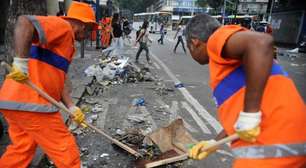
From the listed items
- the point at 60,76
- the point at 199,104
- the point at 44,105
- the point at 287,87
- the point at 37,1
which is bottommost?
the point at 199,104

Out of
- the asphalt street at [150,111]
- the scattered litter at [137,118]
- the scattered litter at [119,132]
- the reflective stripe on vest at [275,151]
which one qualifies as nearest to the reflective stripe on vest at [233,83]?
the reflective stripe on vest at [275,151]

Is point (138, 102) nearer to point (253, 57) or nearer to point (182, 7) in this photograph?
point (253, 57)

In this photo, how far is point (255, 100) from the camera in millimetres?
1826

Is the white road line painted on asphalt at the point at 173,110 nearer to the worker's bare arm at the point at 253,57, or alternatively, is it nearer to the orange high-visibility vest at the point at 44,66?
the orange high-visibility vest at the point at 44,66

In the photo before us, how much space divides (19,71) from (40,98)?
0.31 meters

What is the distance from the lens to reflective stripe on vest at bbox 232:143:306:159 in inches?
75.6

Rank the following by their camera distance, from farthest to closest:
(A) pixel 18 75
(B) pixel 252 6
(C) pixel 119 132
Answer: (B) pixel 252 6 < (C) pixel 119 132 < (A) pixel 18 75

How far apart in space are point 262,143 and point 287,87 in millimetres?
305

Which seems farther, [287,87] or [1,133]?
[1,133]

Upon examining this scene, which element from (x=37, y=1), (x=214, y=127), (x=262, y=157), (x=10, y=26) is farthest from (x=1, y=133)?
(x=262, y=157)

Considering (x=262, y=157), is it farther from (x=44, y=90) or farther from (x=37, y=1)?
(x=37, y=1)

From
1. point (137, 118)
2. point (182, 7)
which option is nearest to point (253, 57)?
point (137, 118)

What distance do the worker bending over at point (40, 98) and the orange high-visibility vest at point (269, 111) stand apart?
135 cm

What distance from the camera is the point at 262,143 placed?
1932mm
